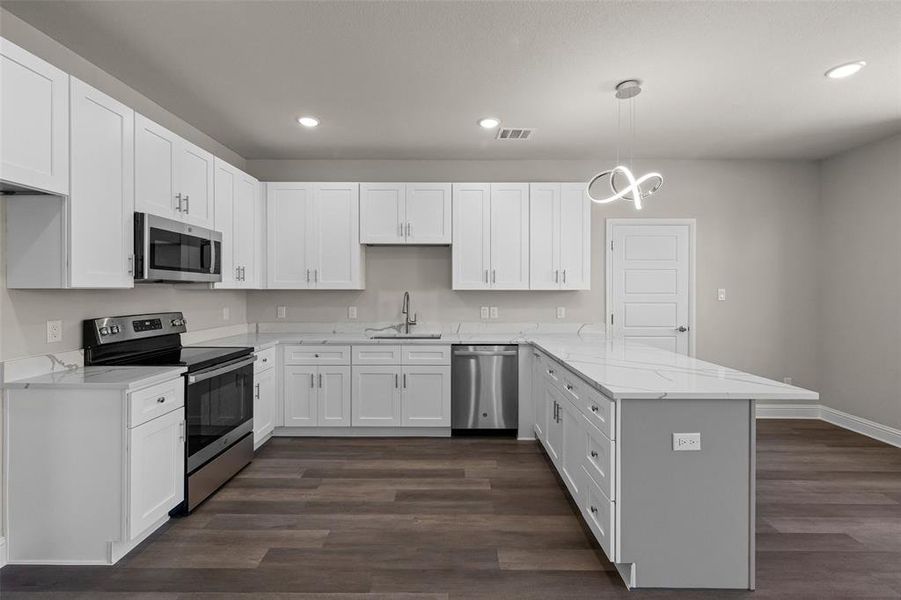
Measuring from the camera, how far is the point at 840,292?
467cm

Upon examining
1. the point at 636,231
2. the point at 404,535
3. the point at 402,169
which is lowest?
the point at 404,535

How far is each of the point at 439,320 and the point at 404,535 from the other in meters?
2.56

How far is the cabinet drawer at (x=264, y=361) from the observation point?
3.79 m

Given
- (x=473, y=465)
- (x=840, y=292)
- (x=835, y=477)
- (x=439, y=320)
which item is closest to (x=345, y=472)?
(x=473, y=465)

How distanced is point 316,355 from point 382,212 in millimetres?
1470

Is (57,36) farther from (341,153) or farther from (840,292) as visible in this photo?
(840,292)

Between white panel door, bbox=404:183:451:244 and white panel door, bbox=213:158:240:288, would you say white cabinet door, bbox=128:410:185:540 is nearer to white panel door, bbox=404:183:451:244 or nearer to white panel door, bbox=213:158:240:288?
white panel door, bbox=213:158:240:288

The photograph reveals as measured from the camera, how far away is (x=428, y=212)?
14.8ft

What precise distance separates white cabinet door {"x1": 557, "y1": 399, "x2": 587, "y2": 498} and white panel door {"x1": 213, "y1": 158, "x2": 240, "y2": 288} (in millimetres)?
2741

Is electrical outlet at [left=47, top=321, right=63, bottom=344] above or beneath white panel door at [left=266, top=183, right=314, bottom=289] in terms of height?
beneath

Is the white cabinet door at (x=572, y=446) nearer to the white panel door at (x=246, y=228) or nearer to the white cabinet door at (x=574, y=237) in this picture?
the white cabinet door at (x=574, y=237)

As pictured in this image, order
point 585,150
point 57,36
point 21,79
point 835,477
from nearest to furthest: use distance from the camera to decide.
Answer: point 21,79 → point 57,36 → point 835,477 → point 585,150

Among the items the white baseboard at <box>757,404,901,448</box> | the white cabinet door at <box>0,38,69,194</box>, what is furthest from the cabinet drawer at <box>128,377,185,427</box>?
the white baseboard at <box>757,404,901,448</box>

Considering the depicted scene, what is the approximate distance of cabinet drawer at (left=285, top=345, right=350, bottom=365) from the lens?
13.8ft
